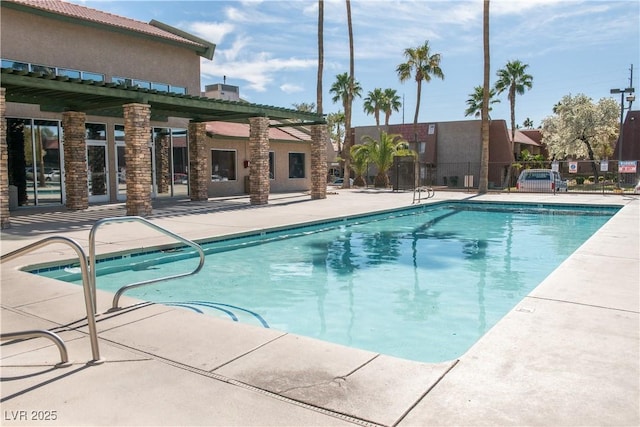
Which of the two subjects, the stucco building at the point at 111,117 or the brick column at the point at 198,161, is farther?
the brick column at the point at 198,161

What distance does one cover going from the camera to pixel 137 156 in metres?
14.4

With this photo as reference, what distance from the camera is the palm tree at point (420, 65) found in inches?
1512

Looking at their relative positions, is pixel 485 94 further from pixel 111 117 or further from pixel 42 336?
pixel 42 336

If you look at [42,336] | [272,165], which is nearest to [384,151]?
[272,165]

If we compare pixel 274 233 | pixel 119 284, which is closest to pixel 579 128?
pixel 274 233

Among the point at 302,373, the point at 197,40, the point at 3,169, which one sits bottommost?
the point at 302,373

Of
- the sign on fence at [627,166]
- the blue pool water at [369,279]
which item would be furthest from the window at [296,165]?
the sign on fence at [627,166]

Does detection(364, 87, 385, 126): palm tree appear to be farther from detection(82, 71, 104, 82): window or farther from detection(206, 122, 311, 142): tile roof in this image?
detection(82, 71, 104, 82): window

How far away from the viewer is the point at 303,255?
10383mm

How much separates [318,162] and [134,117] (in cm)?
960

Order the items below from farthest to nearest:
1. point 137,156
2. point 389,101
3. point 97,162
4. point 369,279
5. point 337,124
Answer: point 337,124
point 389,101
point 97,162
point 137,156
point 369,279

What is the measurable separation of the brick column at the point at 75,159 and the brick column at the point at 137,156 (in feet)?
8.33

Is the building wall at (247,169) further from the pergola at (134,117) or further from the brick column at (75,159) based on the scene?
the brick column at (75,159)

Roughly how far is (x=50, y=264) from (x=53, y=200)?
10.1 metres
